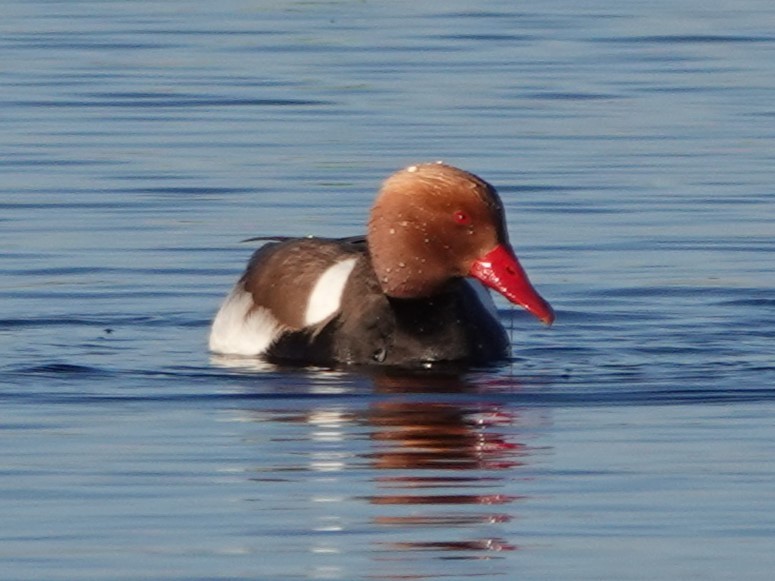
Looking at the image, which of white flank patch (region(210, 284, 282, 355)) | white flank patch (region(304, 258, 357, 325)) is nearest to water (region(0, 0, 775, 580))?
white flank patch (region(210, 284, 282, 355))

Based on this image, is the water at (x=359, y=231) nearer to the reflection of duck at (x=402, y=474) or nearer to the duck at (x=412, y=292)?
the reflection of duck at (x=402, y=474)

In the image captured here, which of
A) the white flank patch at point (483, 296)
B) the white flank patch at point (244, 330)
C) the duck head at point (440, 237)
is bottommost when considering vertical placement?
the white flank patch at point (244, 330)

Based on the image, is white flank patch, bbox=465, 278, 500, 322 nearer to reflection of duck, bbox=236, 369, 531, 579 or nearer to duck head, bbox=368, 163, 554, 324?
duck head, bbox=368, 163, 554, 324

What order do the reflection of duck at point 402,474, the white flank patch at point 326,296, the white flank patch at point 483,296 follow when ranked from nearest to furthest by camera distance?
the reflection of duck at point 402,474, the white flank patch at point 326,296, the white flank patch at point 483,296

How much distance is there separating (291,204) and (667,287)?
281 cm

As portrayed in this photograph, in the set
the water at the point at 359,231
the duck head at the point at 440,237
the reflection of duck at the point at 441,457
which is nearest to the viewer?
the water at the point at 359,231

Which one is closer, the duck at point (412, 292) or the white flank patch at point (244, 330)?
the duck at point (412, 292)

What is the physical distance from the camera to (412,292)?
1199 cm

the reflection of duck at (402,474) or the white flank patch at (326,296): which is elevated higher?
the white flank patch at (326,296)

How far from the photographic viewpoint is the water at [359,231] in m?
8.41

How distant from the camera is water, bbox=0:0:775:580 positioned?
8.41 metres

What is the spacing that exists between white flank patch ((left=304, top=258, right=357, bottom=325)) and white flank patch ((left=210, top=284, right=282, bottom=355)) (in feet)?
0.64

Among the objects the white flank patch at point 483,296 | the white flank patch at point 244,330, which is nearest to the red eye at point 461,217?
the white flank patch at point 483,296

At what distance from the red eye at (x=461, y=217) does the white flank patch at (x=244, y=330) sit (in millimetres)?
1036
